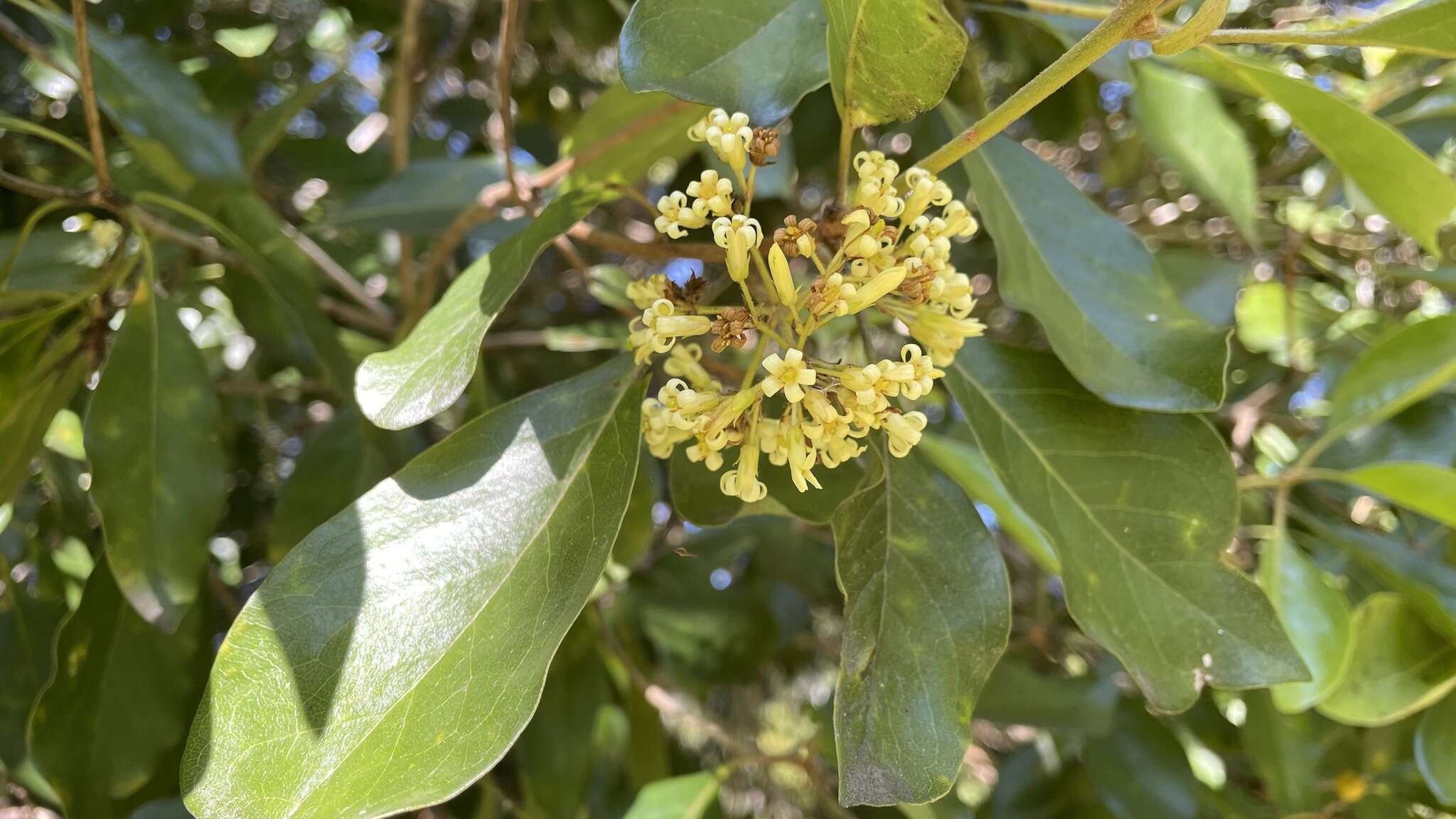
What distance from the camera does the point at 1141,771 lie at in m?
1.39

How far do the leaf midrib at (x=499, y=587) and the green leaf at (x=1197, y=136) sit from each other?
0.95m

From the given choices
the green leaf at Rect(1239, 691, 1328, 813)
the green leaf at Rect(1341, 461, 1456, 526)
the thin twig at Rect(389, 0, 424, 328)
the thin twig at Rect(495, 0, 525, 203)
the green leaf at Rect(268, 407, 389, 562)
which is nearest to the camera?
the thin twig at Rect(495, 0, 525, 203)

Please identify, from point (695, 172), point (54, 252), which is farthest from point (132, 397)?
point (695, 172)

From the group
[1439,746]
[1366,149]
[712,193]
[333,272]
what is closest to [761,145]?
[712,193]

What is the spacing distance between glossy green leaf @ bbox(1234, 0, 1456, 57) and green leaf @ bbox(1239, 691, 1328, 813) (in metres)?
0.95

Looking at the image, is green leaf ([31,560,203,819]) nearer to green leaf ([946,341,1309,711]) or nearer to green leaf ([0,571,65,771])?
green leaf ([0,571,65,771])

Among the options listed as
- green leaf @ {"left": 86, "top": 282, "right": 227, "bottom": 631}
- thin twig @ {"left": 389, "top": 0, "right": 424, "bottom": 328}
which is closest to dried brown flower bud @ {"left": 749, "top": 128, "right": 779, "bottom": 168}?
green leaf @ {"left": 86, "top": 282, "right": 227, "bottom": 631}

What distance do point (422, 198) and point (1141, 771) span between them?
1423 mm

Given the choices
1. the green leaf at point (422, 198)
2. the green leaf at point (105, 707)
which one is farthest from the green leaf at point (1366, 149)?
the green leaf at point (105, 707)

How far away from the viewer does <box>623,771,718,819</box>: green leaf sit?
1.33m

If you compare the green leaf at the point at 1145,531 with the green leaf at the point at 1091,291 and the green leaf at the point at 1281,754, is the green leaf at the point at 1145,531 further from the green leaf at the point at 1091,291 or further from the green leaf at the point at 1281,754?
the green leaf at the point at 1281,754

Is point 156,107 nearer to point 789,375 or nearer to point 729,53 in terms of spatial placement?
point 729,53

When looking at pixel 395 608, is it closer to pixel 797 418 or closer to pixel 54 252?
pixel 797 418

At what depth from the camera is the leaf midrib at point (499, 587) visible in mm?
640
